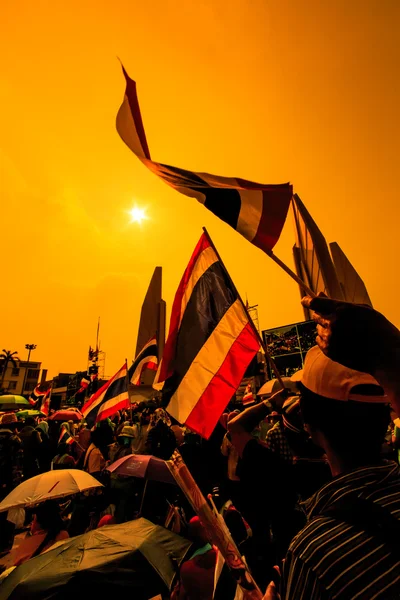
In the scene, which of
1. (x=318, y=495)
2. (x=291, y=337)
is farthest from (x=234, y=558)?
(x=291, y=337)

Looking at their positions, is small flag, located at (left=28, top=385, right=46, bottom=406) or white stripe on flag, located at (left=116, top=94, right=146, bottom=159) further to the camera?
small flag, located at (left=28, top=385, right=46, bottom=406)

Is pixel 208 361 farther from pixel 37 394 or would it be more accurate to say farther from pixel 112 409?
→ pixel 37 394

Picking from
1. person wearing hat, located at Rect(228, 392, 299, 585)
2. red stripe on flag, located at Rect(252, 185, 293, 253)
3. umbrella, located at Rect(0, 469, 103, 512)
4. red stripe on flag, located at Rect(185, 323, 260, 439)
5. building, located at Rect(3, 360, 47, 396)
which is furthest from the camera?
building, located at Rect(3, 360, 47, 396)

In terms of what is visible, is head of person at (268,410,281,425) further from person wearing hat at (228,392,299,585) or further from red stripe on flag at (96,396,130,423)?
person wearing hat at (228,392,299,585)

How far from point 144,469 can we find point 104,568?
2712 millimetres

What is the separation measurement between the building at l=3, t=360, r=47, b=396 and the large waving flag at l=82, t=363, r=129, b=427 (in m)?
80.4

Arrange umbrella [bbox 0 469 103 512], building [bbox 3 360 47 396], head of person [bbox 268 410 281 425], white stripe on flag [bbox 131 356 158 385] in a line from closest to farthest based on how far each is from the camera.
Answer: umbrella [bbox 0 469 103 512], head of person [bbox 268 410 281 425], white stripe on flag [bbox 131 356 158 385], building [bbox 3 360 47 396]

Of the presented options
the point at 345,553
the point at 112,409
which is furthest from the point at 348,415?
the point at 112,409

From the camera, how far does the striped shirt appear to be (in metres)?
0.76

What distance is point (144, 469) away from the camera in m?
4.92

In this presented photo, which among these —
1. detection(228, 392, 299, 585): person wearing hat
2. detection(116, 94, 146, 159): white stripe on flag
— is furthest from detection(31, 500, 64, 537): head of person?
detection(116, 94, 146, 159): white stripe on flag

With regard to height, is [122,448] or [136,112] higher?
[136,112]

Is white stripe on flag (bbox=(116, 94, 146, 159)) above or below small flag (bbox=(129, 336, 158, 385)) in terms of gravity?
above

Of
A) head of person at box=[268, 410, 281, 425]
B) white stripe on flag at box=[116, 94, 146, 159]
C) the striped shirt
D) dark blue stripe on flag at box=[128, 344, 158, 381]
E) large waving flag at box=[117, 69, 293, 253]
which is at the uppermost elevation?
white stripe on flag at box=[116, 94, 146, 159]
